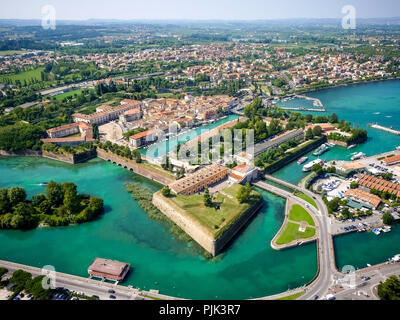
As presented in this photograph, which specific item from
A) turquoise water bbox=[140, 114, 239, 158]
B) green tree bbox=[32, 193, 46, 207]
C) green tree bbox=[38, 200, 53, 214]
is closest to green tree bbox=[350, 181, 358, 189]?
turquoise water bbox=[140, 114, 239, 158]

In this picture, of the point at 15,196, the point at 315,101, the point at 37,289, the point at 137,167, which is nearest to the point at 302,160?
the point at 137,167

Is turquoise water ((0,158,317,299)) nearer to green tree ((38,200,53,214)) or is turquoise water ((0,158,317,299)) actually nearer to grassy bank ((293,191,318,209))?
grassy bank ((293,191,318,209))

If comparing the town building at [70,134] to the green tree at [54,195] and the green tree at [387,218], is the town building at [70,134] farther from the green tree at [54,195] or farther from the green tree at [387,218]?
the green tree at [387,218]

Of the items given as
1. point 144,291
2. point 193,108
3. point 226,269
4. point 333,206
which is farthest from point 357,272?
point 193,108

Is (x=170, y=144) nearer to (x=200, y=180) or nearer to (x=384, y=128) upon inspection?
(x=200, y=180)

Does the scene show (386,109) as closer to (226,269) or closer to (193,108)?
(193,108)

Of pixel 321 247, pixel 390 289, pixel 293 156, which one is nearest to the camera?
pixel 390 289
